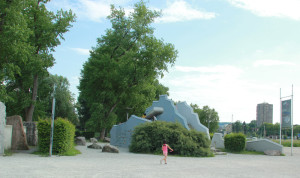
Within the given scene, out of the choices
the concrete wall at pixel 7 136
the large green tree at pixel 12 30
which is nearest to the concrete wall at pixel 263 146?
the concrete wall at pixel 7 136

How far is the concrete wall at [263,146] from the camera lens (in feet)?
92.3

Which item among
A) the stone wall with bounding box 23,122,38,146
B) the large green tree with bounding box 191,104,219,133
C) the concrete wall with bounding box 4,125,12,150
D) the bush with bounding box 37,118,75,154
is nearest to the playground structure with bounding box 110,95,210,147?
the stone wall with bounding box 23,122,38,146

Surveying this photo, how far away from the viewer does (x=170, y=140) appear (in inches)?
893

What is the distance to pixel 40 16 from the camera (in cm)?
3184

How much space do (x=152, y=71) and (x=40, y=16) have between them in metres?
15.1

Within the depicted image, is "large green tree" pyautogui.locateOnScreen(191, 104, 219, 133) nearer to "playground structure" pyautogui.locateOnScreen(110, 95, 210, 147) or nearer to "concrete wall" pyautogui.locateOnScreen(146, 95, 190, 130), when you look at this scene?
"playground structure" pyautogui.locateOnScreen(110, 95, 210, 147)

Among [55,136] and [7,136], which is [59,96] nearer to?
[7,136]

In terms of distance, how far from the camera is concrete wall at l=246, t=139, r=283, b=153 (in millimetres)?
28125

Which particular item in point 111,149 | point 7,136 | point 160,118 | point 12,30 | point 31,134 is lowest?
point 111,149

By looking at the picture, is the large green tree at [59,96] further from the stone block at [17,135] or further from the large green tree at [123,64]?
the stone block at [17,135]

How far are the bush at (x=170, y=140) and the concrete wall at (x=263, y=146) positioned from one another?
840cm

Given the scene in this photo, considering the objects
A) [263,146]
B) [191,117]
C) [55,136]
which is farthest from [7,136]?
[263,146]

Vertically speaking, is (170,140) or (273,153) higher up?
(170,140)

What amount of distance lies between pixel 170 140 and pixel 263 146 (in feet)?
36.1
